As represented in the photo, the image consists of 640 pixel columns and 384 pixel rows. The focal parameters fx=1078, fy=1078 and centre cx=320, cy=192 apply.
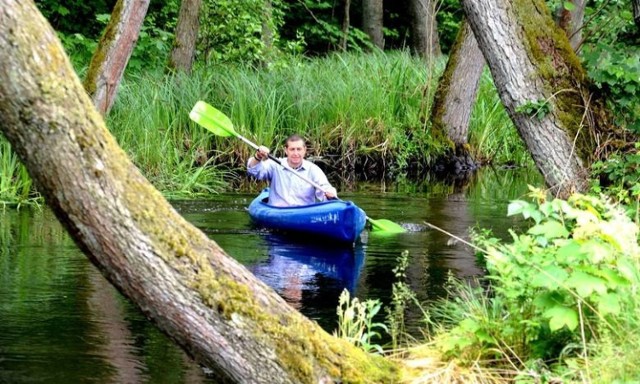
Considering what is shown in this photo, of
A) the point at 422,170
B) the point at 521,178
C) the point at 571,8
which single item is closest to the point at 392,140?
the point at 422,170

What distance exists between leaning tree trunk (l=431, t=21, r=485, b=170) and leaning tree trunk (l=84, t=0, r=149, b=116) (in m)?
6.49

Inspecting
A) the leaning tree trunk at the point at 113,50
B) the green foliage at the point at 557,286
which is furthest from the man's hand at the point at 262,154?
the green foliage at the point at 557,286

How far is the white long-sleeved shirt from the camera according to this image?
11.7 metres

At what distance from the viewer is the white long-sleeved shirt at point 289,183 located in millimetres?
11656

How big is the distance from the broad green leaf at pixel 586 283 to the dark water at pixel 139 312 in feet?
7.70

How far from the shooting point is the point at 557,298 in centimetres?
425

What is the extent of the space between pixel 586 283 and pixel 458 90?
13708 millimetres

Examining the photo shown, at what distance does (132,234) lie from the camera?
3.45 m

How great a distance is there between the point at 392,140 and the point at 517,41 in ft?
35.2

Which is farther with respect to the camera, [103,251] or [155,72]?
[155,72]

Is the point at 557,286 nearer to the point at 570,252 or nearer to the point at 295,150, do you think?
the point at 570,252

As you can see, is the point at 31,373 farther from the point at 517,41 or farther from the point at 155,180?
the point at 155,180

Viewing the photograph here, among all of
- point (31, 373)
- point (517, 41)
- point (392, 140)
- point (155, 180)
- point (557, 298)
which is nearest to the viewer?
point (557, 298)

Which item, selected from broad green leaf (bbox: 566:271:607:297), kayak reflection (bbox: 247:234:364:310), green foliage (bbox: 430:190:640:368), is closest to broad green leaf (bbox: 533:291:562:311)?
green foliage (bbox: 430:190:640:368)
